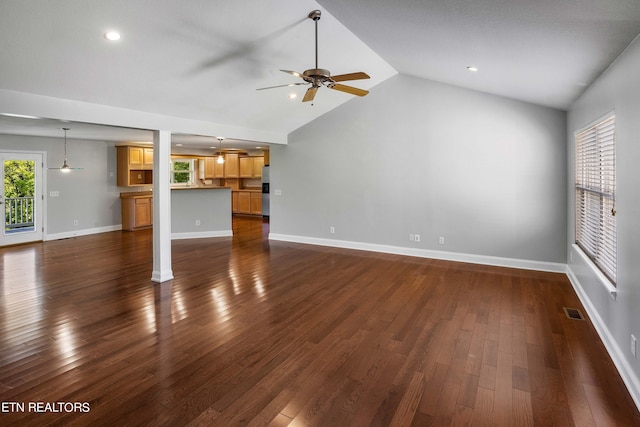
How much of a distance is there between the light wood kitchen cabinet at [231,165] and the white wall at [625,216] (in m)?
9.97

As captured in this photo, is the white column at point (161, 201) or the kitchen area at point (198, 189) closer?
the white column at point (161, 201)

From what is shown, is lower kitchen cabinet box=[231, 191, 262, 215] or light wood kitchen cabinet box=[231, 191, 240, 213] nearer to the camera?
lower kitchen cabinet box=[231, 191, 262, 215]

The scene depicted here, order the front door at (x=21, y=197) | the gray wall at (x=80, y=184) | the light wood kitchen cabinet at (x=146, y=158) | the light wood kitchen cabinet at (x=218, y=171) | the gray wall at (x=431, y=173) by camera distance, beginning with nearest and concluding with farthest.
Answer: the gray wall at (x=431, y=173)
the front door at (x=21, y=197)
the gray wall at (x=80, y=184)
the light wood kitchen cabinet at (x=146, y=158)
the light wood kitchen cabinet at (x=218, y=171)

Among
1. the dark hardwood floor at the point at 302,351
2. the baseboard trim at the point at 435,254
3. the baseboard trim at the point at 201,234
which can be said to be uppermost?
the baseboard trim at the point at 201,234

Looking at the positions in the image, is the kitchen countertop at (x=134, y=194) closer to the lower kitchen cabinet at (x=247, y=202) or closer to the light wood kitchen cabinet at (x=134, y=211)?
the light wood kitchen cabinet at (x=134, y=211)

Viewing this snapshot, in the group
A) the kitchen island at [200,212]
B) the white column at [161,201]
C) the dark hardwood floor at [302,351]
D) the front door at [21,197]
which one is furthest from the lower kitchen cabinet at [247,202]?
the white column at [161,201]

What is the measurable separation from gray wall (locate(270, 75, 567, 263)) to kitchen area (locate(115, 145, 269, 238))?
1.79 m

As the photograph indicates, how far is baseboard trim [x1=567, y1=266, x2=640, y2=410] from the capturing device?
2.26 m

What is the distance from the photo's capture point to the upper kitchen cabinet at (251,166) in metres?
11.6

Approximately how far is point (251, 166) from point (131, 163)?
3684 millimetres

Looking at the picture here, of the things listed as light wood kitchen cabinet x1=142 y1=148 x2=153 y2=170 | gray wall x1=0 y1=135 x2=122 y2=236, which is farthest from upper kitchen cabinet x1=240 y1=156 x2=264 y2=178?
gray wall x1=0 y1=135 x2=122 y2=236

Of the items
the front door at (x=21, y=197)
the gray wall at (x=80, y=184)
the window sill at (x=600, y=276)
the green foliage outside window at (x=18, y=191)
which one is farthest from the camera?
the gray wall at (x=80, y=184)

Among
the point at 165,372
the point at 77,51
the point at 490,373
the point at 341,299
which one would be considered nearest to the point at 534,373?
the point at 490,373

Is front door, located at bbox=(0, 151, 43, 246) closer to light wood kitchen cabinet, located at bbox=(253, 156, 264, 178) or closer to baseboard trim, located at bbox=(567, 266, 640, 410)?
light wood kitchen cabinet, located at bbox=(253, 156, 264, 178)
